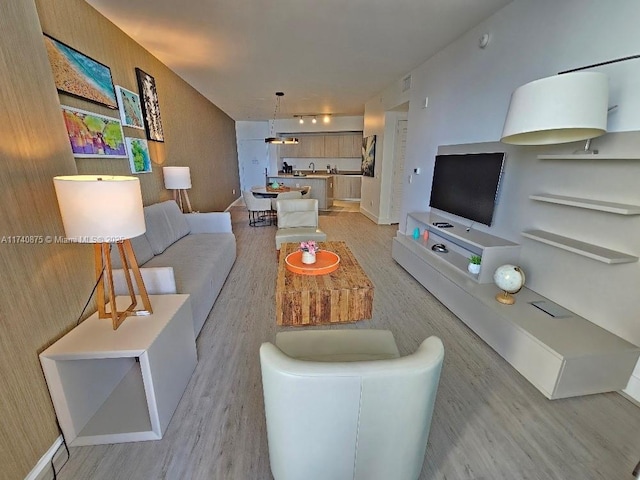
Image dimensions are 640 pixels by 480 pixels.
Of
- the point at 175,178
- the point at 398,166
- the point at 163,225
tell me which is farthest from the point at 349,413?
the point at 398,166

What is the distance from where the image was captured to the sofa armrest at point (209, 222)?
12.1 feet

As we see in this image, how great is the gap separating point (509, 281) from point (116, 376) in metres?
2.80

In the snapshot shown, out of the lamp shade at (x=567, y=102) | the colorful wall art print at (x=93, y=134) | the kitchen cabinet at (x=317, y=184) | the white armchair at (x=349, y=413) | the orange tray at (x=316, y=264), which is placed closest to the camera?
the white armchair at (x=349, y=413)

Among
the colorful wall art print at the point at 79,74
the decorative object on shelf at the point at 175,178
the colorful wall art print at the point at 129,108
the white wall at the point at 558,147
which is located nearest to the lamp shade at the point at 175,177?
the decorative object on shelf at the point at 175,178

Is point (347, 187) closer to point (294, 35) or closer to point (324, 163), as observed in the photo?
point (324, 163)

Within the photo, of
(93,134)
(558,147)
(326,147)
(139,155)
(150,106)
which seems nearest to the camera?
(558,147)

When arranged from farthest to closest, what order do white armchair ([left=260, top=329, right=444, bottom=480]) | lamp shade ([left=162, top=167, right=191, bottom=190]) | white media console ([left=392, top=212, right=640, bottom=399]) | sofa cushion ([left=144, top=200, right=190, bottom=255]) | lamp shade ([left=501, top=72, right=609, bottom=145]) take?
lamp shade ([left=162, top=167, right=191, bottom=190]) → sofa cushion ([left=144, top=200, right=190, bottom=255]) → white media console ([left=392, top=212, right=640, bottom=399]) → lamp shade ([left=501, top=72, right=609, bottom=145]) → white armchair ([left=260, top=329, right=444, bottom=480])

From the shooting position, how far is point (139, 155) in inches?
124

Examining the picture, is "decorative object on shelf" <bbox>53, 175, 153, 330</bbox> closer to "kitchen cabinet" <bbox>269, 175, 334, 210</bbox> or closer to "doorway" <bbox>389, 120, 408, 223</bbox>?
"doorway" <bbox>389, 120, 408, 223</bbox>

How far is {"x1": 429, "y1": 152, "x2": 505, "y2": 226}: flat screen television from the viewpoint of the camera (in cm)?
259

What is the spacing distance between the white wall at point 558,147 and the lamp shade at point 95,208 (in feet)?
9.12

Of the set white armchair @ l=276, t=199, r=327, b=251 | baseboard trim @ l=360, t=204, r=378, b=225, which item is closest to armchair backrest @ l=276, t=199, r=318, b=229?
white armchair @ l=276, t=199, r=327, b=251

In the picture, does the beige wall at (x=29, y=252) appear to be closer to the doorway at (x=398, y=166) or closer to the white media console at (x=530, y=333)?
the white media console at (x=530, y=333)

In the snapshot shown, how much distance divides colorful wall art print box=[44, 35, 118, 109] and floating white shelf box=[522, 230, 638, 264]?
12.2 feet
